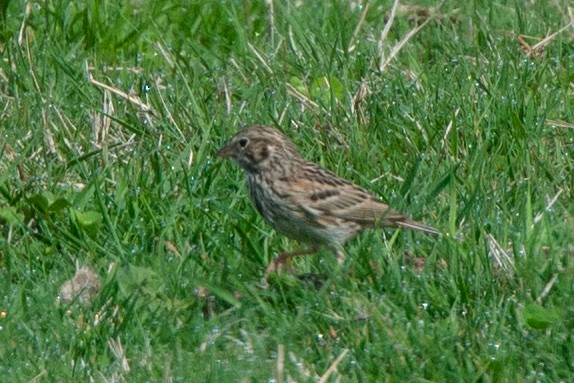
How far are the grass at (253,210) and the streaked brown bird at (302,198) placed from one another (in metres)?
0.11

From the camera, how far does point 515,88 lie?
8125 mm

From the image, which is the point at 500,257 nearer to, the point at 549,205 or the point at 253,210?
the point at 549,205

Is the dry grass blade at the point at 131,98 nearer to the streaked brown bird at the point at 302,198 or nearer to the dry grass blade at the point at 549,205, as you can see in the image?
the streaked brown bird at the point at 302,198

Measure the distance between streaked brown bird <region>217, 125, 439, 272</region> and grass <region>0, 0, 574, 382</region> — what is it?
4.3 inches

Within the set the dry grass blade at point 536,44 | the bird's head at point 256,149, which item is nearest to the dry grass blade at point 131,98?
the bird's head at point 256,149

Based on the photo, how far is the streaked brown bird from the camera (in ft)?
22.1

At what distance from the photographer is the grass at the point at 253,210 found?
18.1 ft

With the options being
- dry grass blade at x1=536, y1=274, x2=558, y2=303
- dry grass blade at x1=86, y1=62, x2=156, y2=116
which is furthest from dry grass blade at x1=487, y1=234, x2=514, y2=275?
dry grass blade at x1=86, y1=62, x2=156, y2=116

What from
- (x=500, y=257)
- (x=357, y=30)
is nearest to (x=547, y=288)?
(x=500, y=257)

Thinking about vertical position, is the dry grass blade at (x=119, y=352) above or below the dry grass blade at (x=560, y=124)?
below

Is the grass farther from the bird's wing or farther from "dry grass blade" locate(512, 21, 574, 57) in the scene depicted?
the bird's wing

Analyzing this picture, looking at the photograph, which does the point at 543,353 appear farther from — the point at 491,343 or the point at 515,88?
the point at 515,88

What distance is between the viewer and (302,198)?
22.5ft

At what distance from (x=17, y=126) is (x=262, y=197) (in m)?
1.79
